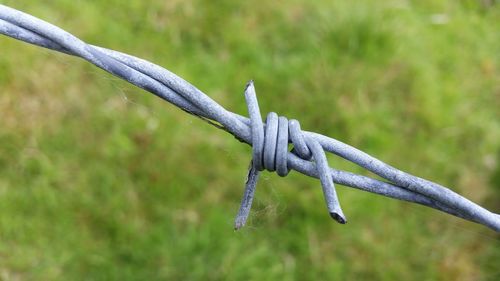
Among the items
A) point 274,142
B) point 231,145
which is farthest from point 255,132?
point 231,145

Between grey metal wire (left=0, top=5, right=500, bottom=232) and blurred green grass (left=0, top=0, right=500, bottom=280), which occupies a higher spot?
blurred green grass (left=0, top=0, right=500, bottom=280)

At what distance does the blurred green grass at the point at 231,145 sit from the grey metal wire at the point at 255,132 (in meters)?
0.61

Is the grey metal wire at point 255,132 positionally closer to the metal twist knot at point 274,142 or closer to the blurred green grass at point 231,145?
the metal twist knot at point 274,142

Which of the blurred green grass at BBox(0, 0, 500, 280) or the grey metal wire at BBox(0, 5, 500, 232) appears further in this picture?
the blurred green grass at BBox(0, 0, 500, 280)

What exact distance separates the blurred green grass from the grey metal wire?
2.01 feet

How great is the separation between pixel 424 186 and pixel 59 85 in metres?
1.37

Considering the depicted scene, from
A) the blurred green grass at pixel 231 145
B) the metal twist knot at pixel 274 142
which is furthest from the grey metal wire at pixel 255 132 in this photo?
the blurred green grass at pixel 231 145

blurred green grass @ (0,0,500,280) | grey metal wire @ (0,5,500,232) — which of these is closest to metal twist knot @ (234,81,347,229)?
grey metal wire @ (0,5,500,232)

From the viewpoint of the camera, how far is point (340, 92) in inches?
77.5

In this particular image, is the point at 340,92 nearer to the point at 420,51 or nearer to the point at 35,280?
the point at 420,51

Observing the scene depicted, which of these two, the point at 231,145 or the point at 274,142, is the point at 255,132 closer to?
the point at 274,142

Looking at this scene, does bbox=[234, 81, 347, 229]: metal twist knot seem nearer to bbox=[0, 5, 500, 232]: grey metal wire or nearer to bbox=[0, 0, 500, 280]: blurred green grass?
bbox=[0, 5, 500, 232]: grey metal wire

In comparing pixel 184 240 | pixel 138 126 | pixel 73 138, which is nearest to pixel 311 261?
pixel 184 240

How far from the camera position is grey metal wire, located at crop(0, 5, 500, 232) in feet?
2.26
